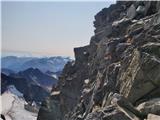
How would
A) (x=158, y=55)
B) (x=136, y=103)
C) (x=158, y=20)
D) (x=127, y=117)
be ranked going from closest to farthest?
(x=127, y=117) < (x=136, y=103) < (x=158, y=55) < (x=158, y=20)

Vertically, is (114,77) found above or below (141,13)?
below

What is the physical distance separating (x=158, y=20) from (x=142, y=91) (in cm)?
1896

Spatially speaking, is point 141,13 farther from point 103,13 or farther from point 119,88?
point 103,13

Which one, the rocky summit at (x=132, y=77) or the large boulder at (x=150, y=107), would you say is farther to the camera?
the rocky summit at (x=132, y=77)

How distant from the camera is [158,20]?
46.5 metres

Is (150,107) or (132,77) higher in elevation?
(132,77)

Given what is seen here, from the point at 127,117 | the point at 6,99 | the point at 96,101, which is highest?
the point at 127,117

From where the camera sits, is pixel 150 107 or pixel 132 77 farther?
pixel 132 77

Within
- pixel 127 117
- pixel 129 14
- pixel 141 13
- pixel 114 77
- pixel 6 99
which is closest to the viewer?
pixel 127 117

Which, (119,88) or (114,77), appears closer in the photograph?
(119,88)

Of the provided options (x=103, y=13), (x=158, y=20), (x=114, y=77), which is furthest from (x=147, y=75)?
(x=103, y=13)

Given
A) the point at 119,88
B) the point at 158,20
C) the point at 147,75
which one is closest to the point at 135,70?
the point at 147,75

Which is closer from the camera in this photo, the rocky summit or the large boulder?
the large boulder

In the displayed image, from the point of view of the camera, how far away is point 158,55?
1294 inches
